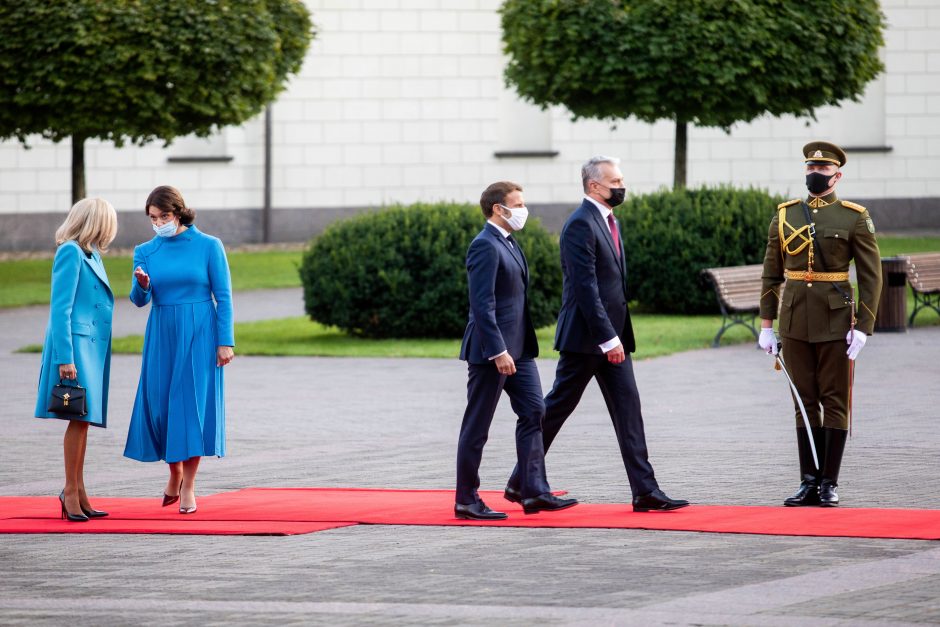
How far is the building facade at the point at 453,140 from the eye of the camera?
31.8m

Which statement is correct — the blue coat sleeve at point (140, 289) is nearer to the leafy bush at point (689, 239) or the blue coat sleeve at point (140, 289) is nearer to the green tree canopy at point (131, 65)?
the leafy bush at point (689, 239)

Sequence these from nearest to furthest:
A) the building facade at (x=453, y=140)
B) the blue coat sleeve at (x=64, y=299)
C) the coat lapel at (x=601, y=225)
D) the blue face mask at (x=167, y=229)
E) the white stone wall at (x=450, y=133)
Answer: the coat lapel at (x=601, y=225) < the blue coat sleeve at (x=64, y=299) < the blue face mask at (x=167, y=229) < the building facade at (x=453, y=140) < the white stone wall at (x=450, y=133)

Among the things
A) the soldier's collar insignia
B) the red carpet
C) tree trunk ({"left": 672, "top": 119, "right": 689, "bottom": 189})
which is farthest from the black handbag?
tree trunk ({"left": 672, "top": 119, "right": 689, "bottom": 189})

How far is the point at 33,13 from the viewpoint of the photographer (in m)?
21.8

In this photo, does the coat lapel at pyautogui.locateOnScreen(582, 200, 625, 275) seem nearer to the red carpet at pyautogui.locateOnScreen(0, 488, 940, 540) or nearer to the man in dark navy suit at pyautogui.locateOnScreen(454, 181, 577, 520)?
the man in dark navy suit at pyautogui.locateOnScreen(454, 181, 577, 520)

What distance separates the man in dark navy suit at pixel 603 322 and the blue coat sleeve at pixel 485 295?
0.34 metres

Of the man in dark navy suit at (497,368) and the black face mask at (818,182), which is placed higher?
the black face mask at (818,182)

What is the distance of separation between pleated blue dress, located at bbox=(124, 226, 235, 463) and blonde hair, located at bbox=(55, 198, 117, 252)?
0.21m

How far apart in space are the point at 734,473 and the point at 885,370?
215 inches

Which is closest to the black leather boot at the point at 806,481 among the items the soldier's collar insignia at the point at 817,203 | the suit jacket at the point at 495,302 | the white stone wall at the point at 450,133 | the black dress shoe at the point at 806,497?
the black dress shoe at the point at 806,497

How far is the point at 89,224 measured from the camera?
859cm

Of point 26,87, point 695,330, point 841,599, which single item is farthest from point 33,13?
point 841,599

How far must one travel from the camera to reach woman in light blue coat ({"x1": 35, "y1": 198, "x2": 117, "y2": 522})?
8.43 metres

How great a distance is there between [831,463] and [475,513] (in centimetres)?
175
